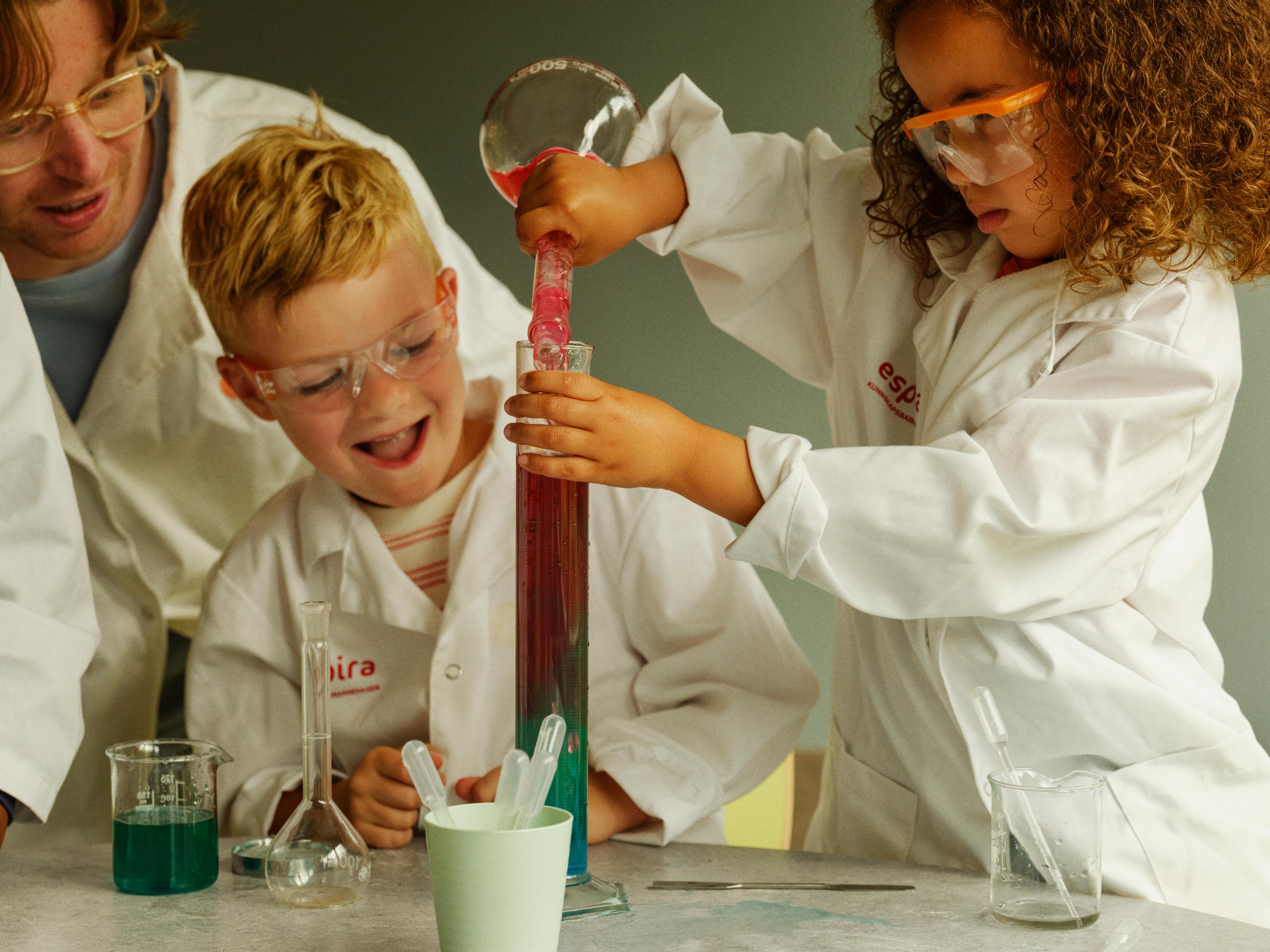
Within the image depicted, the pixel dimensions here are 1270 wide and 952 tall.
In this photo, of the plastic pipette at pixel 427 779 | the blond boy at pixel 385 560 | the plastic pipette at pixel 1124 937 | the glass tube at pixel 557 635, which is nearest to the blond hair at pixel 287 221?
the blond boy at pixel 385 560

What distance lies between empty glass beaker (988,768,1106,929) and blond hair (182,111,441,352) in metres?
0.88

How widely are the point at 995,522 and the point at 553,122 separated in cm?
54

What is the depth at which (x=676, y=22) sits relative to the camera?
2.21m

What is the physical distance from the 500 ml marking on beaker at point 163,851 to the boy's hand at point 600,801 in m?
0.24

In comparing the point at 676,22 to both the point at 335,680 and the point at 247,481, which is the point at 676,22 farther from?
the point at 335,680

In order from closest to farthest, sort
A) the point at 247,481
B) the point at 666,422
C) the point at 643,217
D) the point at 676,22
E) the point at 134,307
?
the point at 666,422 → the point at 643,217 → the point at 134,307 → the point at 247,481 → the point at 676,22

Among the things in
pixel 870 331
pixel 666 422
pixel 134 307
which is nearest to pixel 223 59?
pixel 134 307

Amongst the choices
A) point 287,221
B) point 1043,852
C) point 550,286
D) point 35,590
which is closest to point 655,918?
point 1043,852

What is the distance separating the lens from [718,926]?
928 millimetres

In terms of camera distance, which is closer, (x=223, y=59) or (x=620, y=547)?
(x=620, y=547)

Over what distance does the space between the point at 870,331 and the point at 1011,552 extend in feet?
1.08

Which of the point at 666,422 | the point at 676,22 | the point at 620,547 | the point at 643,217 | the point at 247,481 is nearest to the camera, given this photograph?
the point at 666,422

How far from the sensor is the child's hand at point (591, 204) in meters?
1.09

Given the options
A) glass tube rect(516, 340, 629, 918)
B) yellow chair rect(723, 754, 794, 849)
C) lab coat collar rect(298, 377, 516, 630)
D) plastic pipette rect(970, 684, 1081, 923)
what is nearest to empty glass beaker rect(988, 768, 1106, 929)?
plastic pipette rect(970, 684, 1081, 923)
